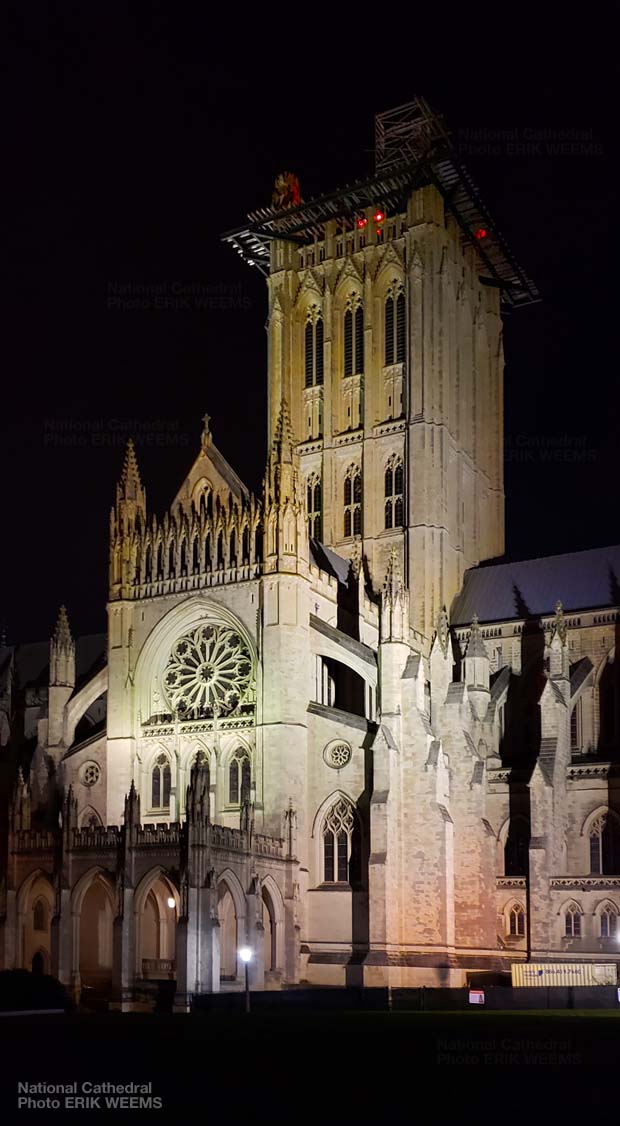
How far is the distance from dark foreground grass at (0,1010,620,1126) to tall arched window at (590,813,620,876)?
25.1 metres

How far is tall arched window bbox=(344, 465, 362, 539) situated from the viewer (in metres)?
80.5

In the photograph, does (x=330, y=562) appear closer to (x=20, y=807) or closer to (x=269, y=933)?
(x=20, y=807)

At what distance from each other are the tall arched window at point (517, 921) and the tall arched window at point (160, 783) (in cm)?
1518

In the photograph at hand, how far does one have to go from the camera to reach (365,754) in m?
60.5

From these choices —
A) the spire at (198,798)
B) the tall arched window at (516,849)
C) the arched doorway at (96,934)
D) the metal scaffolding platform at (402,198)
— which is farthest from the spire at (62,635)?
the metal scaffolding platform at (402,198)

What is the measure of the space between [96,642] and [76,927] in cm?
2963

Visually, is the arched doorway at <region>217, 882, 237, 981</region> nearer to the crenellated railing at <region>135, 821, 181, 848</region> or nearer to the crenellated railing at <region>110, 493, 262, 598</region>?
the crenellated railing at <region>135, 821, 181, 848</region>

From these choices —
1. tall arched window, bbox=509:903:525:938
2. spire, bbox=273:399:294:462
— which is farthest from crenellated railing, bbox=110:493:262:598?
tall arched window, bbox=509:903:525:938

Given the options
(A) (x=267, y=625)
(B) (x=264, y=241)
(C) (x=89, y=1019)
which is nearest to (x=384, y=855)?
(A) (x=267, y=625)

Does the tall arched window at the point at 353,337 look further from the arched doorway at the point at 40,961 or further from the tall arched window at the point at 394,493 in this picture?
the arched doorway at the point at 40,961

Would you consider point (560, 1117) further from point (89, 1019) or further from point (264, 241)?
point (264, 241)

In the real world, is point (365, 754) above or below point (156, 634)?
below

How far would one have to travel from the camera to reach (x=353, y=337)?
273 ft

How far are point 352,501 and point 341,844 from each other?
83.0 feet
